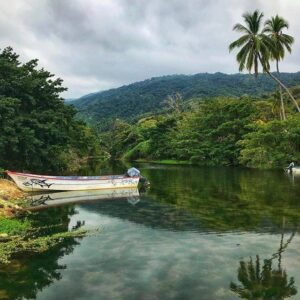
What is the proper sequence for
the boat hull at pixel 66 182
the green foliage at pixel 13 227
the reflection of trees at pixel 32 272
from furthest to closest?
1. the boat hull at pixel 66 182
2. the green foliage at pixel 13 227
3. the reflection of trees at pixel 32 272

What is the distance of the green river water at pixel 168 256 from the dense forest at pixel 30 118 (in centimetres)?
1224

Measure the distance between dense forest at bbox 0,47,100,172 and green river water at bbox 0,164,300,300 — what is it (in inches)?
482

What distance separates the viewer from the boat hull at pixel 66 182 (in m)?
34.9

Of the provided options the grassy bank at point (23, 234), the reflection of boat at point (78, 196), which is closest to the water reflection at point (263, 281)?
the grassy bank at point (23, 234)

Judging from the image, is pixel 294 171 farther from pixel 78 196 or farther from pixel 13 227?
pixel 13 227

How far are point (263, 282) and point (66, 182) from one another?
25.6 metres

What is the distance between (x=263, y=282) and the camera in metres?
13.6

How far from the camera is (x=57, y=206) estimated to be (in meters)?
29.5

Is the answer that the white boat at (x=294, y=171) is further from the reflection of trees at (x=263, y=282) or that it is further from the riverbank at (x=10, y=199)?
the reflection of trees at (x=263, y=282)

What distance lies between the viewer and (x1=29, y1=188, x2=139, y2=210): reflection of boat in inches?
1217

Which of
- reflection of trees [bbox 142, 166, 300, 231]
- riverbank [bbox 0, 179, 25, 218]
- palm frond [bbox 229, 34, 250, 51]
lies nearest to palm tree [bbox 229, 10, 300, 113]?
palm frond [bbox 229, 34, 250, 51]

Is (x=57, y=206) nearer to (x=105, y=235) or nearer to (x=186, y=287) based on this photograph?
(x=105, y=235)

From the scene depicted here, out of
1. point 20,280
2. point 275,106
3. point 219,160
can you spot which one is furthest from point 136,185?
point 275,106

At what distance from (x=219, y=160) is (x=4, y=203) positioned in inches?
2208
